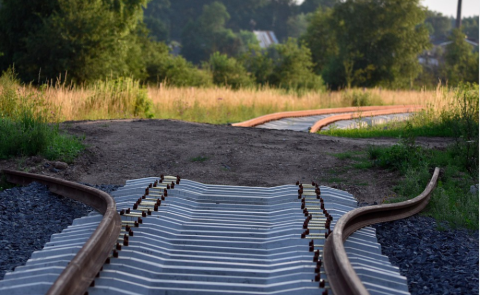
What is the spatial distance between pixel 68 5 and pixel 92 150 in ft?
49.7

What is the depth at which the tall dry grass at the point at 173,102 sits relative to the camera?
1529cm

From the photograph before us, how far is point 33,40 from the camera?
23.6m

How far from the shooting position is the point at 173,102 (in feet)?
64.7

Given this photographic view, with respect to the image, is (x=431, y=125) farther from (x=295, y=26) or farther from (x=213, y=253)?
(x=295, y=26)

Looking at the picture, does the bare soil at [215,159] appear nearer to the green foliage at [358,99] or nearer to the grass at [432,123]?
the grass at [432,123]

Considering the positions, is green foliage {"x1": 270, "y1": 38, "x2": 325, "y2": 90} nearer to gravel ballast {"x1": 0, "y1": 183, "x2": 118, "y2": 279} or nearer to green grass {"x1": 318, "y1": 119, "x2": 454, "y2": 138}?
green grass {"x1": 318, "y1": 119, "x2": 454, "y2": 138}

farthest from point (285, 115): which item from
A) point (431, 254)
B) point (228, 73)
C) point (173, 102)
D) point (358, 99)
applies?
point (431, 254)

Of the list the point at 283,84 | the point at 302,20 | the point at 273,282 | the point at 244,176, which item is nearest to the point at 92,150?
the point at 244,176

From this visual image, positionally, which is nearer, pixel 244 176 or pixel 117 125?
pixel 244 176

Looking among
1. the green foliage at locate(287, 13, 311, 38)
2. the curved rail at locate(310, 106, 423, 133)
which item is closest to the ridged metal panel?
the curved rail at locate(310, 106, 423, 133)

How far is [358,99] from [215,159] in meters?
18.8

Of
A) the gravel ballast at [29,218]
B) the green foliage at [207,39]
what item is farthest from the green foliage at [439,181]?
the green foliage at [207,39]

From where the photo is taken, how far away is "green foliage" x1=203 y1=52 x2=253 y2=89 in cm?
3369

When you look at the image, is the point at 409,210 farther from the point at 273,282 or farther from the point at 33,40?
the point at 33,40
